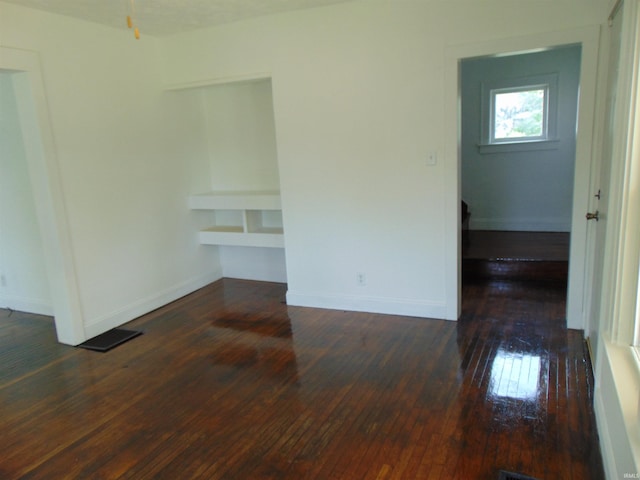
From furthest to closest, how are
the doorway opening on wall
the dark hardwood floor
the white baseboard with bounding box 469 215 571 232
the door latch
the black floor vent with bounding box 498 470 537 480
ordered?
the white baseboard with bounding box 469 215 571 232 → the doorway opening on wall → the door latch → the dark hardwood floor → the black floor vent with bounding box 498 470 537 480

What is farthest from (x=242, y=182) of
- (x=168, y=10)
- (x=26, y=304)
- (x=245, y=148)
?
(x=26, y=304)

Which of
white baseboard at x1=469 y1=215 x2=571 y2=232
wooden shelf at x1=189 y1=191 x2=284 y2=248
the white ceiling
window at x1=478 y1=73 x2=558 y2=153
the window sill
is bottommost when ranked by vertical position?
white baseboard at x1=469 y1=215 x2=571 y2=232

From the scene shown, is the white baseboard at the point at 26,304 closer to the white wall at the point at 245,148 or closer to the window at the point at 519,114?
the white wall at the point at 245,148

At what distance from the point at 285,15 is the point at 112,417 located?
129 inches

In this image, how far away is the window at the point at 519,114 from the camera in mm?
5754

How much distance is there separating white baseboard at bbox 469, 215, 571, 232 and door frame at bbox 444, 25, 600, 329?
2.93m

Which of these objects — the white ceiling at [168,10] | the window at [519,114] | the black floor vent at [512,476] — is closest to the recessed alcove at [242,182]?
the white ceiling at [168,10]

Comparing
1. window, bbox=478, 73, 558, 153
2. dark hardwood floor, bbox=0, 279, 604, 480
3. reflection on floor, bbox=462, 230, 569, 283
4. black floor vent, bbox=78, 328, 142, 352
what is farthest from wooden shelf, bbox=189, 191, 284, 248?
window, bbox=478, 73, 558, 153

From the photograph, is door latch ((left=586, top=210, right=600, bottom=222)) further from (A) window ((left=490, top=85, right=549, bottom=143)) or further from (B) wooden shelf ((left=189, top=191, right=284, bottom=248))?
(A) window ((left=490, top=85, right=549, bottom=143))

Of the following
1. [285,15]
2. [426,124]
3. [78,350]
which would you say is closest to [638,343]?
[426,124]

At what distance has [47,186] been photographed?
3.37 meters

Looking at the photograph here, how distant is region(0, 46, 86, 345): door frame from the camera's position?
3.22 m

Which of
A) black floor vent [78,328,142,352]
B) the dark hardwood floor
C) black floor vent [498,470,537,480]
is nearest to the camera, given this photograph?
black floor vent [498,470,537,480]

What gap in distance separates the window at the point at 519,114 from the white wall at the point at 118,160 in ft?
12.9
